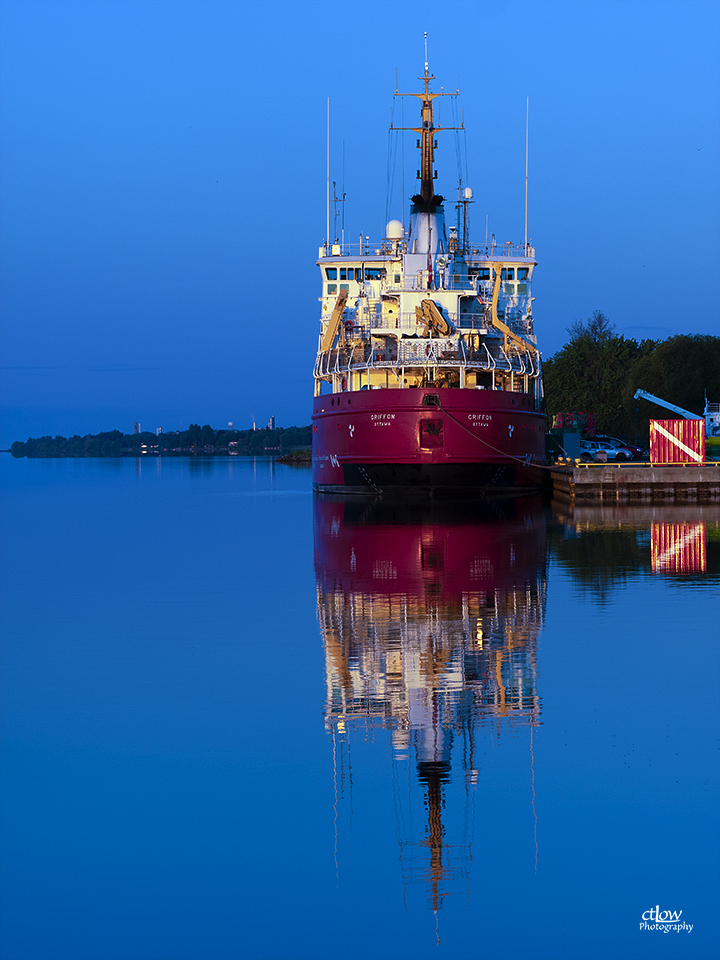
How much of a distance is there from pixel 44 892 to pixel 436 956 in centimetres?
242

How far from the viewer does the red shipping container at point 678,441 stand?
4612cm

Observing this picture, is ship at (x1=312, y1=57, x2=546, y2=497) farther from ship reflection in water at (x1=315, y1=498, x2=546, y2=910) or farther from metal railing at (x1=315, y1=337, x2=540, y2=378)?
ship reflection in water at (x1=315, y1=498, x2=546, y2=910)

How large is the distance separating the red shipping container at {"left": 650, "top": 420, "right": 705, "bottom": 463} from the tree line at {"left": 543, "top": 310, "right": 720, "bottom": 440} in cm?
3292

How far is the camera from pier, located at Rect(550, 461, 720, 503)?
44.1 metres

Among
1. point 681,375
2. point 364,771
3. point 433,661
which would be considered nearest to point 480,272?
point 681,375

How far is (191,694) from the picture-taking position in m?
12.4

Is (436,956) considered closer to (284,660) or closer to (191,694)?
(191,694)

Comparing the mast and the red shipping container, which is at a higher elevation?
the mast

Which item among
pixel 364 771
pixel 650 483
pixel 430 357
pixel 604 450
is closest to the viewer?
pixel 364 771

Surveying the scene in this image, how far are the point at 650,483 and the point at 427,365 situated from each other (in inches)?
372

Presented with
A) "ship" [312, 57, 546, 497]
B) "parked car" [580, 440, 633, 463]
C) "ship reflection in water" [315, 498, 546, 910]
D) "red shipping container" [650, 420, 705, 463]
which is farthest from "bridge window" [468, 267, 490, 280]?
"ship reflection in water" [315, 498, 546, 910]

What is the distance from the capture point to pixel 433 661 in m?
13.5

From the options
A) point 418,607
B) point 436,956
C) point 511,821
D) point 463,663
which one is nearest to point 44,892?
point 436,956

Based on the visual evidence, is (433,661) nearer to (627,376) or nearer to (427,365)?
(427,365)
